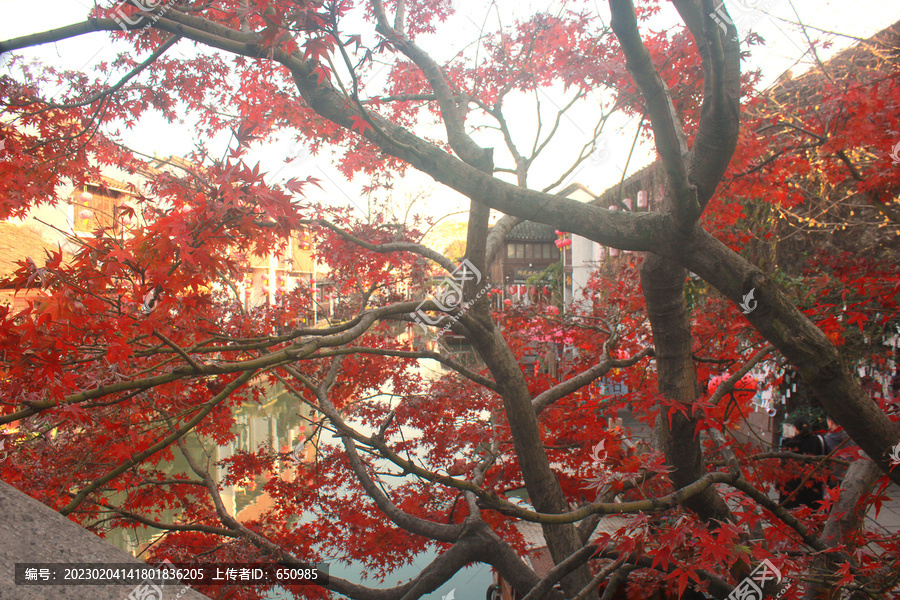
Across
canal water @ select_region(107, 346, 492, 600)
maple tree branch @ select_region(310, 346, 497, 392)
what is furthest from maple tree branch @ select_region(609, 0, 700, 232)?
canal water @ select_region(107, 346, 492, 600)

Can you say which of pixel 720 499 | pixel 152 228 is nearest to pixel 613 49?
pixel 720 499

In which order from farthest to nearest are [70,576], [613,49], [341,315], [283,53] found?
[341,315], [613,49], [283,53], [70,576]

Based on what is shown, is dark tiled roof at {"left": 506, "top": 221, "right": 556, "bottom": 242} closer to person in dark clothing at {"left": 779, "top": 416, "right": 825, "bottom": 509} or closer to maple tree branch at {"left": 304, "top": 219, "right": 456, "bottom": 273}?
person in dark clothing at {"left": 779, "top": 416, "right": 825, "bottom": 509}

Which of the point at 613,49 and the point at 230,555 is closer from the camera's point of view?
the point at 230,555

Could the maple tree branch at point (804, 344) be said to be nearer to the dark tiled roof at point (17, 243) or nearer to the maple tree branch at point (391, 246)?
the maple tree branch at point (391, 246)

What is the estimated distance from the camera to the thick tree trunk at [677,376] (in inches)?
111

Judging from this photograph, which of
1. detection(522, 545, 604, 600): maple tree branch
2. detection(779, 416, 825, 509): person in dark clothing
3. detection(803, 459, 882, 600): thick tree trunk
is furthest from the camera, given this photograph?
detection(779, 416, 825, 509): person in dark clothing

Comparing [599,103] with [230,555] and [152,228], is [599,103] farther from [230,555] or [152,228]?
[230,555]

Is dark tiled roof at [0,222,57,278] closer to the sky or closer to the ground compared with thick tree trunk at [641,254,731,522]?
closer to the sky

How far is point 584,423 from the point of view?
4.52 m

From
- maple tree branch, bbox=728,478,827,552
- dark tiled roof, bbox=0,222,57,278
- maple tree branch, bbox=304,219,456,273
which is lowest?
maple tree branch, bbox=728,478,827,552

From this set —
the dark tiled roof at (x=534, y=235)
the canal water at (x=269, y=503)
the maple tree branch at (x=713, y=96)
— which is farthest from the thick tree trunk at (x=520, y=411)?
the dark tiled roof at (x=534, y=235)

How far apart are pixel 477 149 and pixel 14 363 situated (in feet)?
8.08

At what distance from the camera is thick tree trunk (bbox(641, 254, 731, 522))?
9.25 ft
